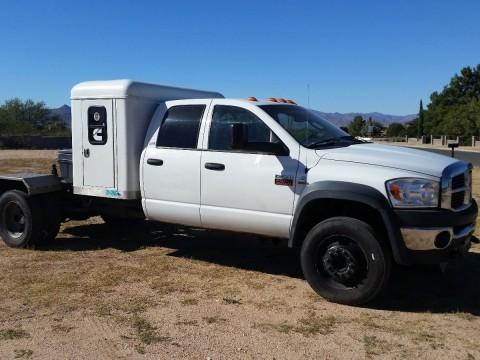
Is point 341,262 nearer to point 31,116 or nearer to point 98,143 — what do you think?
point 98,143

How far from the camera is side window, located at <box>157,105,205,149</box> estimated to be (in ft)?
20.6

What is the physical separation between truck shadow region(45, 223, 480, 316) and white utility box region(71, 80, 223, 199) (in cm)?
109

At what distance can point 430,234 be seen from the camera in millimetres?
4824

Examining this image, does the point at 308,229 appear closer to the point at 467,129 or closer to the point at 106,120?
the point at 106,120

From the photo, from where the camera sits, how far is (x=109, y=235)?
849cm

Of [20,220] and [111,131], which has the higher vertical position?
[111,131]

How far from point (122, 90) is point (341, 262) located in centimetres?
334

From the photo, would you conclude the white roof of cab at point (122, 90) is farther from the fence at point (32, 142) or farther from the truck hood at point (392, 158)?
the fence at point (32, 142)

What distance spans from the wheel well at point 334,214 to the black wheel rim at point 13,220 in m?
4.15

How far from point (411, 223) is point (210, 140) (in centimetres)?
241

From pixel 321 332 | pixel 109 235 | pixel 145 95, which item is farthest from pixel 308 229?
pixel 109 235

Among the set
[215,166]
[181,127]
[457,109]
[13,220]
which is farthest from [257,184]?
[457,109]

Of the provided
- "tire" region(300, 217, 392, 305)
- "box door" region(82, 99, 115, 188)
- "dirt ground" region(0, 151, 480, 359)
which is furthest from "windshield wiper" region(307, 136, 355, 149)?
"box door" region(82, 99, 115, 188)

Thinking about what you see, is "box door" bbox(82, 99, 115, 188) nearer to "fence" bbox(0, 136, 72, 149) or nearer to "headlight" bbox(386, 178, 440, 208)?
"headlight" bbox(386, 178, 440, 208)
